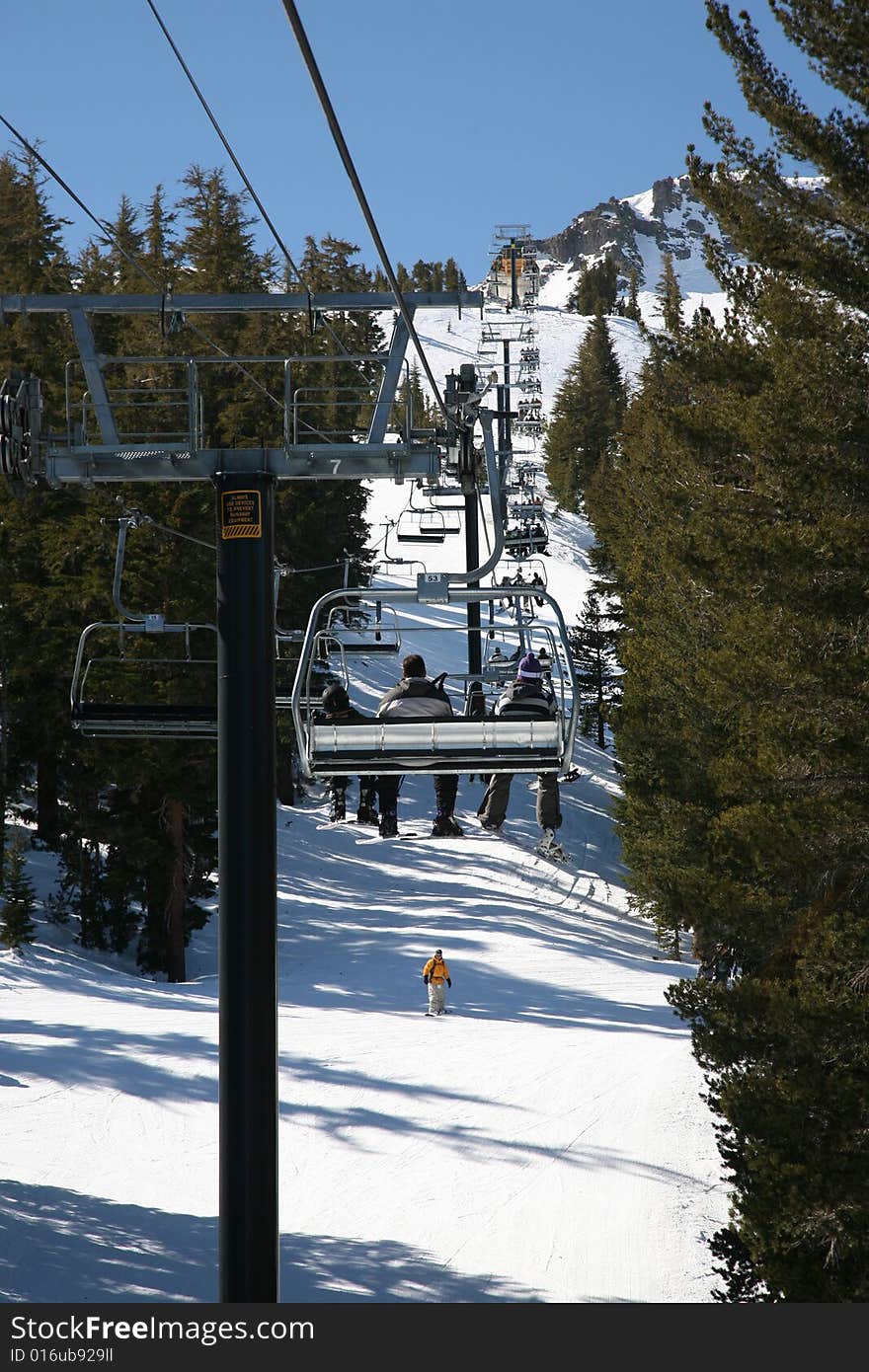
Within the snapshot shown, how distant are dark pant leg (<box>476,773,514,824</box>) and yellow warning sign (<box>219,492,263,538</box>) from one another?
323 inches

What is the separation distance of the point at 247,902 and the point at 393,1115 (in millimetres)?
11669

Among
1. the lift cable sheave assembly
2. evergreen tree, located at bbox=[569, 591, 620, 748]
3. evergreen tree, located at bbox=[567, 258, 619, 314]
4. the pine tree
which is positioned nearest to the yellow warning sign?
the lift cable sheave assembly

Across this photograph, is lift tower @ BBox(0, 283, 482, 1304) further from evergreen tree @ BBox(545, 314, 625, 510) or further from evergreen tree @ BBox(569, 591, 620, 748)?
evergreen tree @ BBox(545, 314, 625, 510)

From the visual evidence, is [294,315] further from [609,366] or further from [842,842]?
[609,366]

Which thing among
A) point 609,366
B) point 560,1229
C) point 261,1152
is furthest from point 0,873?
point 609,366

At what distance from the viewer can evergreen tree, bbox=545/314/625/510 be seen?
83125 mm

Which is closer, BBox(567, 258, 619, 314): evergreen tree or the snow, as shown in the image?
the snow

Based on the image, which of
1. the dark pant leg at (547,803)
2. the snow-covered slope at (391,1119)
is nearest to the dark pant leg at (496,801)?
the dark pant leg at (547,803)

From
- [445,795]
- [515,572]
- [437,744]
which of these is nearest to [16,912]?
[445,795]

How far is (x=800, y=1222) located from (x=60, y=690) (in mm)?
21155

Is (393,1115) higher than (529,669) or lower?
lower

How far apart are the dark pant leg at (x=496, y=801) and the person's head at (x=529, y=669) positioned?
206 inches

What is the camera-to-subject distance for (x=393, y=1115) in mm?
18281

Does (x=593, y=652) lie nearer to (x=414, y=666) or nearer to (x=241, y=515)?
(x=414, y=666)
